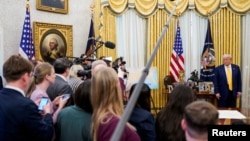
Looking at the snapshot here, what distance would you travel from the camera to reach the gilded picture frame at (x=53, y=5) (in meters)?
7.59

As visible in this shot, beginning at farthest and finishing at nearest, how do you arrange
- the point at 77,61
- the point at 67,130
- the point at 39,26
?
the point at 39,26
the point at 77,61
the point at 67,130

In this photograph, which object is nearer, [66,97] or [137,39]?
[66,97]

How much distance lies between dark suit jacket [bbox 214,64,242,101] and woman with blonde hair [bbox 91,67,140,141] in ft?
19.7

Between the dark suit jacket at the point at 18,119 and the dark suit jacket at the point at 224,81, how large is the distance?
237 inches

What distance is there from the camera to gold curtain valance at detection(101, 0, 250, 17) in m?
8.80

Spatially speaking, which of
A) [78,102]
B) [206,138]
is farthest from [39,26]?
[206,138]

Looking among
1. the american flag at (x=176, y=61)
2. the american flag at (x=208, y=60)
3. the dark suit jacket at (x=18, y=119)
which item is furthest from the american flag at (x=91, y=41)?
the dark suit jacket at (x=18, y=119)

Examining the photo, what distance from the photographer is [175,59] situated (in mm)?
8781

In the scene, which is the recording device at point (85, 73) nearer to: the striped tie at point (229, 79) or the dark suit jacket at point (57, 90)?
the dark suit jacket at point (57, 90)

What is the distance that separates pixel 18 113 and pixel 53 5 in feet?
19.9

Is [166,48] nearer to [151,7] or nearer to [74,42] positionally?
[151,7]

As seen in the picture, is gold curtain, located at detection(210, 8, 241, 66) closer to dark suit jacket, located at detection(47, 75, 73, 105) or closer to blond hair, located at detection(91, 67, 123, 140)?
dark suit jacket, located at detection(47, 75, 73, 105)

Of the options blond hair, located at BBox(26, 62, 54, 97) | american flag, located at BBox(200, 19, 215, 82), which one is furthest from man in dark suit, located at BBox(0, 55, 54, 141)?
american flag, located at BBox(200, 19, 215, 82)

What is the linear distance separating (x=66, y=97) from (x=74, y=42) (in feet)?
18.6
